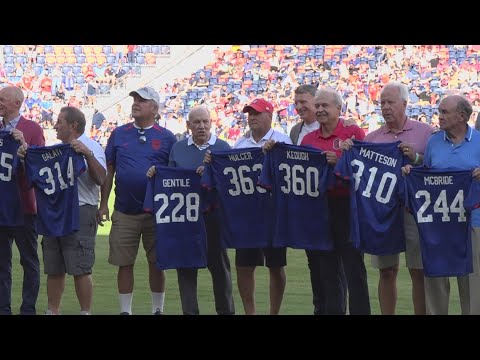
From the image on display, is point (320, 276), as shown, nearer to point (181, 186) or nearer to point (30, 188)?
point (181, 186)

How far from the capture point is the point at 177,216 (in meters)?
7.66

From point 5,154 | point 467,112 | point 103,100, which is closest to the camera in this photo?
point 467,112

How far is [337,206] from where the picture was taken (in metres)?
7.27

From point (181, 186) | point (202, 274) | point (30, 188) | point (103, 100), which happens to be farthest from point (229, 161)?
point (103, 100)

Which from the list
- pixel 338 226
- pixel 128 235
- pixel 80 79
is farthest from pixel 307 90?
pixel 80 79

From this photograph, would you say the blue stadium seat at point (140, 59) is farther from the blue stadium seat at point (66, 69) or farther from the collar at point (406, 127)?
the collar at point (406, 127)

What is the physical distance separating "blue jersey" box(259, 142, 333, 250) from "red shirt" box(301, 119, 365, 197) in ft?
0.34

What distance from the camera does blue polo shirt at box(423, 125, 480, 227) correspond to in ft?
22.3

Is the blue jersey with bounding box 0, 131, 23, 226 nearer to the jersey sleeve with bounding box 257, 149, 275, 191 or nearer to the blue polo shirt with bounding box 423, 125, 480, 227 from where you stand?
the jersey sleeve with bounding box 257, 149, 275, 191

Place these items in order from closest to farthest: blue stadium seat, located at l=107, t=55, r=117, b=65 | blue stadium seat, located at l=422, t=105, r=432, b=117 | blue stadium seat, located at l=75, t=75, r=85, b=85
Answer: blue stadium seat, located at l=422, t=105, r=432, b=117 → blue stadium seat, located at l=75, t=75, r=85, b=85 → blue stadium seat, located at l=107, t=55, r=117, b=65

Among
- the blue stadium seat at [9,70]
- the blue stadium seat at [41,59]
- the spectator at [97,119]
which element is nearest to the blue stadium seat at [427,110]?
the spectator at [97,119]

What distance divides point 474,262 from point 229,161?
197 centimetres

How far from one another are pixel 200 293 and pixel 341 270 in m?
2.65

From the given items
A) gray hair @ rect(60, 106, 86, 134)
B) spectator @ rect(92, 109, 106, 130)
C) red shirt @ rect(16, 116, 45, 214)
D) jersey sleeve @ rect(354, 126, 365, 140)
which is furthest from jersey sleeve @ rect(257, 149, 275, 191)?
spectator @ rect(92, 109, 106, 130)
